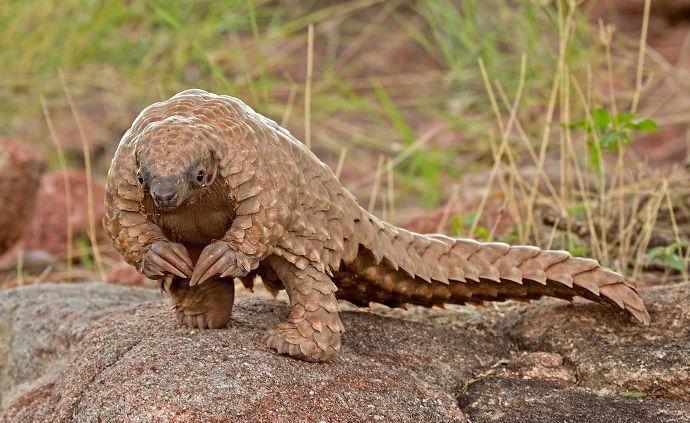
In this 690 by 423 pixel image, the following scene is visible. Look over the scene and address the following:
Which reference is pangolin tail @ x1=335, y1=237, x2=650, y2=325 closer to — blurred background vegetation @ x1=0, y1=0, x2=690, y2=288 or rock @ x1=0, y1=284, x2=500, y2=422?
rock @ x1=0, y1=284, x2=500, y2=422

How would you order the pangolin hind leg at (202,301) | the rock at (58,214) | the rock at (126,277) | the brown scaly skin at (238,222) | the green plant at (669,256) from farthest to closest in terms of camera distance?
the rock at (58,214) < the rock at (126,277) < the green plant at (669,256) < the pangolin hind leg at (202,301) < the brown scaly skin at (238,222)

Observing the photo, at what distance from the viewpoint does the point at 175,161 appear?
2596mm

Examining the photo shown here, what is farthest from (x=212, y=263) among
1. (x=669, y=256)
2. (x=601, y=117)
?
(x=669, y=256)

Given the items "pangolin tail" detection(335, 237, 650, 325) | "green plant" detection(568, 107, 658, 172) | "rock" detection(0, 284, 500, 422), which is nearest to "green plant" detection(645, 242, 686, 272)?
"green plant" detection(568, 107, 658, 172)

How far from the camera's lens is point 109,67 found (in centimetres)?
775

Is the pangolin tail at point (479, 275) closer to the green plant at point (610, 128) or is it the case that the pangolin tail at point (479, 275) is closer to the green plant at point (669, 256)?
the green plant at point (669, 256)

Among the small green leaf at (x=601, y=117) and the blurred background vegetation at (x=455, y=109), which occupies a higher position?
the small green leaf at (x=601, y=117)

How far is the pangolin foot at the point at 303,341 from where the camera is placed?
9.30 feet

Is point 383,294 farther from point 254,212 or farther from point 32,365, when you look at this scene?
point 32,365

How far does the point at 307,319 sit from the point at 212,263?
0.33 meters

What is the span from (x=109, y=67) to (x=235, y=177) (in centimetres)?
531

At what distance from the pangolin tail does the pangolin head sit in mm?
723

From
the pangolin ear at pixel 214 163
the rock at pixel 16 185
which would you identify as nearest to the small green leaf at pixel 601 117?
the pangolin ear at pixel 214 163

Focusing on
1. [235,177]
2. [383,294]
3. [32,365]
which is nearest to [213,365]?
[235,177]
